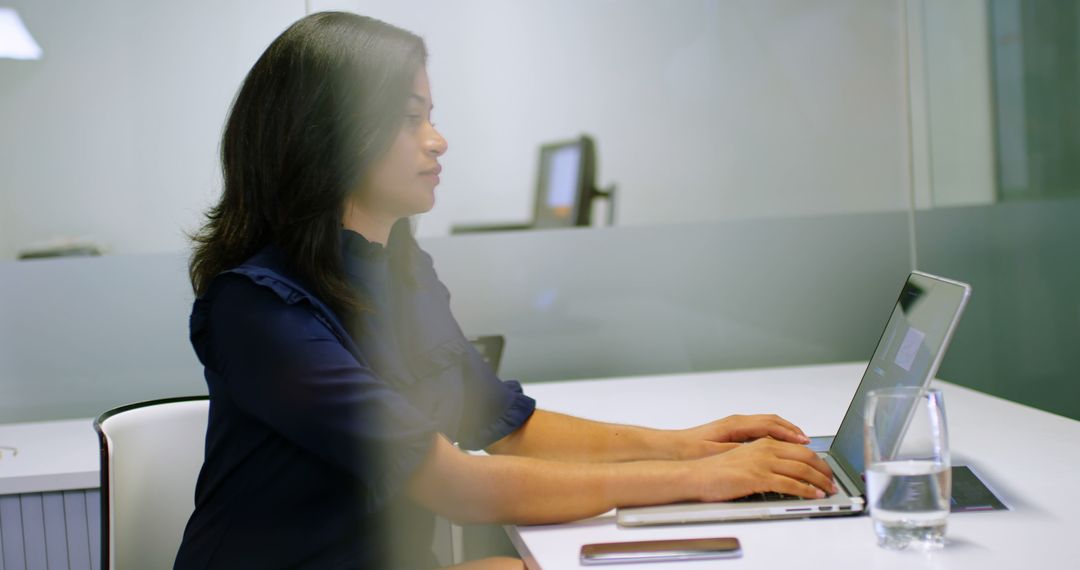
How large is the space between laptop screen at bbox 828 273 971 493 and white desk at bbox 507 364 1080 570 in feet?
0.40

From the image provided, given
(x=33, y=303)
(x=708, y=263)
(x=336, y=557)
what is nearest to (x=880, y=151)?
(x=708, y=263)

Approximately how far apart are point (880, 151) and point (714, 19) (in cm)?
52

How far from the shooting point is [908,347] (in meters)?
1.12

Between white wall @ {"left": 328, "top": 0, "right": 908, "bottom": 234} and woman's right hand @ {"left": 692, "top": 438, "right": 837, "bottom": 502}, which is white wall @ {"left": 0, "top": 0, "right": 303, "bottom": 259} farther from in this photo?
woman's right hand @ {"left": 692, "top": 438, "right": 837, "bottom": 502}

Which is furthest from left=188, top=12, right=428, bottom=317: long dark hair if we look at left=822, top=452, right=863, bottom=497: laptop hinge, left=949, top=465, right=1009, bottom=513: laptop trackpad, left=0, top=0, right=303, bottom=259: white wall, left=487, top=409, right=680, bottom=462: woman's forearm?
left=0, top=0, right=303, bottom=259: white wall

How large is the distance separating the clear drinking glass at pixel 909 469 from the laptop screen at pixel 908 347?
1cm

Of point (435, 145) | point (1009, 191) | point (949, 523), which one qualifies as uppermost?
point (435, 145)

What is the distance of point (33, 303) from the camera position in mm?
2258

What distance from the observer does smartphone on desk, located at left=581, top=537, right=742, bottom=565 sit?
38.9 inches

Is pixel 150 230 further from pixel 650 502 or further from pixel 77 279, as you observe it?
pixel 650 502

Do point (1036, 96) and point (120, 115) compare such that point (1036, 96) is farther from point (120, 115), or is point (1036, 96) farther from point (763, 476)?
point (120, 115)

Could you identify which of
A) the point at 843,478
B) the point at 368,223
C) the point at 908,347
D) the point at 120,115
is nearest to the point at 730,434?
the point at 843,478

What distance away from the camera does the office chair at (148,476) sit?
1.29 metres

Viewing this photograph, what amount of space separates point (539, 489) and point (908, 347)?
432 mm
